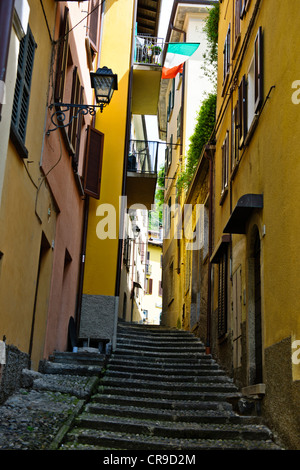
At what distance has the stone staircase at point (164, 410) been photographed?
6.72 m

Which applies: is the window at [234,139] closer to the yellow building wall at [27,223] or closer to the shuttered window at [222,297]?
the shuttered window at [222,297]

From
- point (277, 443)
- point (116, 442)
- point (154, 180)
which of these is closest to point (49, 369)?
point (116, 442)

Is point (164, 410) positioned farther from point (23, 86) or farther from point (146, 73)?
point (146, 73)

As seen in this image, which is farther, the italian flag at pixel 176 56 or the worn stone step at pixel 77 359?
the italian flag at pixel 176 56

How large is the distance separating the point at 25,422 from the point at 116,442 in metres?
1.06

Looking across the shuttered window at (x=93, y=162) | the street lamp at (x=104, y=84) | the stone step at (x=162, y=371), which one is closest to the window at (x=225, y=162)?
the shuttered window at (x=93, y=162)

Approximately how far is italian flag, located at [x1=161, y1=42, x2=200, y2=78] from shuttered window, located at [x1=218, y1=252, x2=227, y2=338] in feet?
24.1

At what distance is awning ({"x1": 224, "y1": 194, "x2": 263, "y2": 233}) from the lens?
27.5 ft

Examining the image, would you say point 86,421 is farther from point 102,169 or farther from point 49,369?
point 102,169

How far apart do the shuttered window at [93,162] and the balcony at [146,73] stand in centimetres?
371

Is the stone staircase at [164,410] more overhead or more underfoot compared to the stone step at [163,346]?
more underfoot

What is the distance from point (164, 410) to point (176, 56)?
11.5 metres

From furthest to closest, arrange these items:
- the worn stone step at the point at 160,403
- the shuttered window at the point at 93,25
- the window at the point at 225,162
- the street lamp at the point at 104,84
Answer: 1. the shuttered window at the point at 93,25
2. the window at the point at 225,162
3. the street lamp at the point at 104,84
4. the worn stone step at the point at 160,403

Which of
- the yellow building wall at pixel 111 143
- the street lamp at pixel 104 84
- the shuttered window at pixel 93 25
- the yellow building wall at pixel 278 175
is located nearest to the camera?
the yellow building wall at pixel 278 175
